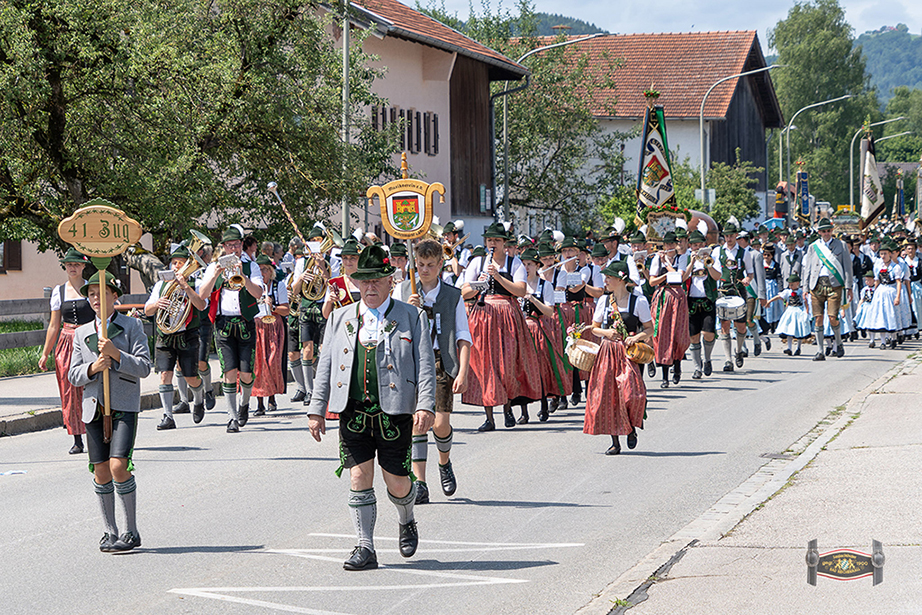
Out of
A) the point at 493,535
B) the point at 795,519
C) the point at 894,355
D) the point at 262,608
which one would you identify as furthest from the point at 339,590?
the point at 894,355

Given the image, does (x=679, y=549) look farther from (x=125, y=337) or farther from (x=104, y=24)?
(x=104, y=24)

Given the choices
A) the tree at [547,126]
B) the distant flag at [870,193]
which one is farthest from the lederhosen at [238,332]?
the tree at [547,126]

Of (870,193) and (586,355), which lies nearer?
(586,355)

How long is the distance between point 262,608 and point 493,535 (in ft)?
6.59

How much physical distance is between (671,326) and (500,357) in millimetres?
4905

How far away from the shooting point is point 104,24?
19203mm

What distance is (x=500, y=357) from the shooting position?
1236 cm

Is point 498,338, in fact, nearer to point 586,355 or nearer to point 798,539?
point 586,355

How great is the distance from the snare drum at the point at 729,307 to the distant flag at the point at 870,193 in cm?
1345

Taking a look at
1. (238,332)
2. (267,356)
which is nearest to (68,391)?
(238,332)

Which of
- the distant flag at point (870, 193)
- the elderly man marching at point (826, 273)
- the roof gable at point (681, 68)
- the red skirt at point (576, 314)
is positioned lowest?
the red skirt at point (576, 314)

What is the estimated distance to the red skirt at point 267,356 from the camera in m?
13.8

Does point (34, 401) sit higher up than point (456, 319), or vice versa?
point (456, 319)

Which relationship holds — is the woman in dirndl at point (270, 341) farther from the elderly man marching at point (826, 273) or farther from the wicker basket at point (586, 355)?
the elderly man marching at point (826, 273)
